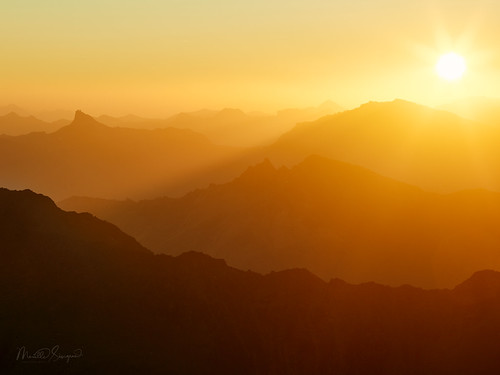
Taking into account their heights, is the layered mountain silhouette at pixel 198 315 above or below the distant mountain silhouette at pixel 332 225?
below

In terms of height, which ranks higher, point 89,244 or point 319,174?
point 319,174

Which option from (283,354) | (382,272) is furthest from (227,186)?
(283,354)

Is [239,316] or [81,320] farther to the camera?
[239,316]

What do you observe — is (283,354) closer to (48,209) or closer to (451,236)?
(48,209)

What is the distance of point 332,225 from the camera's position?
10631cm

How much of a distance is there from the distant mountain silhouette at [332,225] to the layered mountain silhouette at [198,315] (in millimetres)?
39785

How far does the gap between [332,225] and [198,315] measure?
6470 cm

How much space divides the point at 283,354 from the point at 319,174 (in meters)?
75.8

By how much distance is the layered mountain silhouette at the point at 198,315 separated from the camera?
3991cm

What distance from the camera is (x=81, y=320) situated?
135 feet
